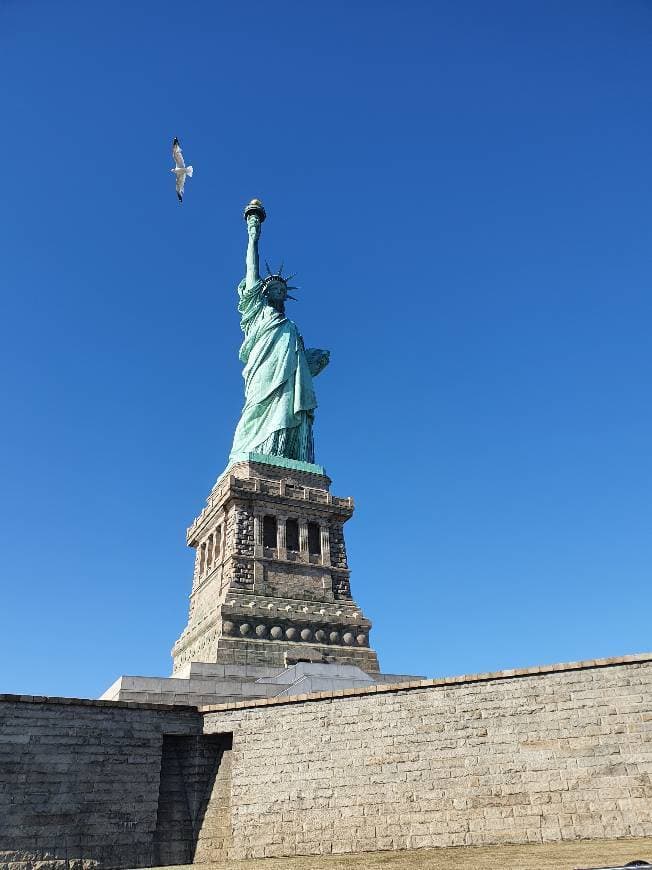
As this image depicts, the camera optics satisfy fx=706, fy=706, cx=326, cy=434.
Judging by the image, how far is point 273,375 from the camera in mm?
38625

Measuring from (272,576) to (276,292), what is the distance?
1839cm

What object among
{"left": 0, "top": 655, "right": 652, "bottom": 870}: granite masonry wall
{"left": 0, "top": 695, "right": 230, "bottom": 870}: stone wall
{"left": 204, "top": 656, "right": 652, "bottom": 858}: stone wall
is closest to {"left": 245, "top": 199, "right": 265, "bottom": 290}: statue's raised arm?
{"left": 0, "top": 695, "right": 230, "bottom": 870}: stone wall

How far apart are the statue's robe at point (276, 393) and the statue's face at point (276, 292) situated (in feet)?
3.75

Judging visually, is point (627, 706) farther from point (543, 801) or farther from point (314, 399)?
point (314, 399)

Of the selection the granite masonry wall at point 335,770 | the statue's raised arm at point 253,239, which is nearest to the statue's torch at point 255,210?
the statue's raised arm at point 253,239

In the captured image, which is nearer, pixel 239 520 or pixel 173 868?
pixel 173 868

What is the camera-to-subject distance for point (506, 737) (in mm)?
14375

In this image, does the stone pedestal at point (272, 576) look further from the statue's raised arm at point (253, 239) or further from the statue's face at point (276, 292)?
the statue's raised arm at point (253, 239)

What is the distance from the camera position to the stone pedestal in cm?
2819

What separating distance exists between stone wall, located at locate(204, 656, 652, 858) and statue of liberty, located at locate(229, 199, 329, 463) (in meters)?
21.6

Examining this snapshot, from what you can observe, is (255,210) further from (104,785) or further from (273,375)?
(104,785)

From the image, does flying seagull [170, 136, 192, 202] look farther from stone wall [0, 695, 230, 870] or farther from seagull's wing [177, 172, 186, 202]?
stone wall [0, 695, 230, 870]

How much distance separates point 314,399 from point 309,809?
1019 inches

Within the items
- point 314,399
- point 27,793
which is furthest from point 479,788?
point 314,399
